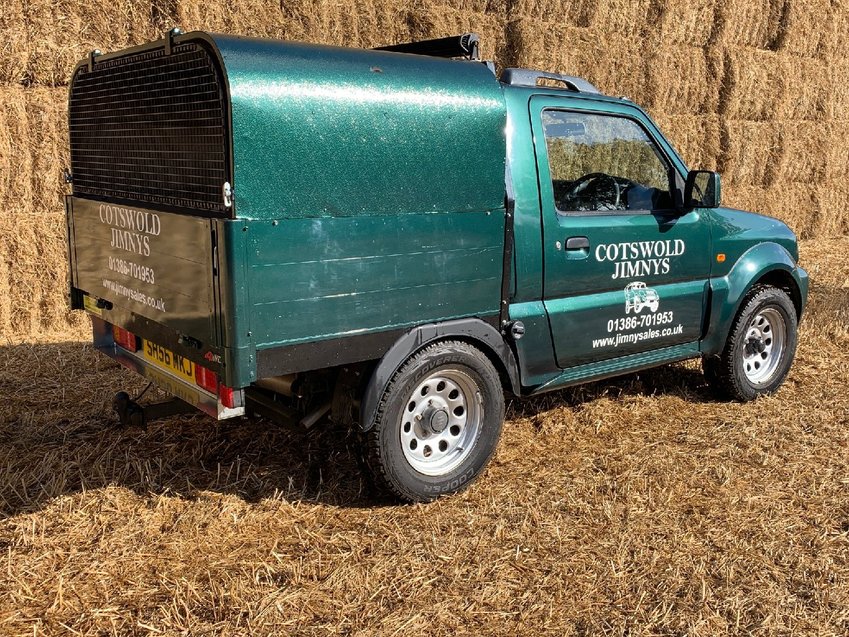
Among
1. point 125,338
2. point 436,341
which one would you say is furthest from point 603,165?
point 125,338

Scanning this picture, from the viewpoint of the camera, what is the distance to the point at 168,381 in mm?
4008

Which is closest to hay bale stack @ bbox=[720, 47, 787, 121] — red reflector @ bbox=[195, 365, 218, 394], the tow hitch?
the tow hitch

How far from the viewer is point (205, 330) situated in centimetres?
350

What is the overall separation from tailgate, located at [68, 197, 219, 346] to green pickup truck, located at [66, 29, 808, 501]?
1cm

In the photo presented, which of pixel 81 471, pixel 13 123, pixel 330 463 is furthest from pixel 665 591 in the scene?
pixel 13 123

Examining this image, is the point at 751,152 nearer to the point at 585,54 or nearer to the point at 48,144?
the point at 585,54

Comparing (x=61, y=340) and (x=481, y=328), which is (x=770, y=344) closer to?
(x=481, y=328)

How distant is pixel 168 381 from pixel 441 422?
1356 mm

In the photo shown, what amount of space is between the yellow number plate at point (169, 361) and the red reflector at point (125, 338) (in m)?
0.07

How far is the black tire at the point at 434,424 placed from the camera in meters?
3.91

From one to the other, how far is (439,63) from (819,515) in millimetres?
2909

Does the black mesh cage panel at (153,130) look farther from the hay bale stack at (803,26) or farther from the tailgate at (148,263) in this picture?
the hay bale stack at (803,26)

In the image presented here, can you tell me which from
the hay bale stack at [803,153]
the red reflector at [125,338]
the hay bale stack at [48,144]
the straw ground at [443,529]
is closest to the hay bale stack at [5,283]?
the hay bale stack at [48,144]

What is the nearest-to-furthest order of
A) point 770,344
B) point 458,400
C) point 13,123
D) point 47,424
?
point 458,400, point 47,424, point 770,344, point 13,123
